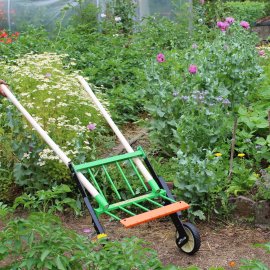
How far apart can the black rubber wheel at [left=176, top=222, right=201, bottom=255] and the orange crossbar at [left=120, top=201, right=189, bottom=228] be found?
8.2 inches

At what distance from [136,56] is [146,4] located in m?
5.17

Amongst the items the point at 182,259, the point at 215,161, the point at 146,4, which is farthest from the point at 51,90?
the point at 146,4

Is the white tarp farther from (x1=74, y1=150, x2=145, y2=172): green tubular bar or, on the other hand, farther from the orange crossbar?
the orange crossbar

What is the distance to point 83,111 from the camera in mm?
5773

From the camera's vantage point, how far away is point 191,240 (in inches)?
163

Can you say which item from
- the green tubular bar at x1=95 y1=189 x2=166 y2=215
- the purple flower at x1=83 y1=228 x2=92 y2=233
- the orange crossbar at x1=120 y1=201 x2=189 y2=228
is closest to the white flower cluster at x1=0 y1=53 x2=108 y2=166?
the purple flower at x1=83 y1=228 x2=92 y2=233

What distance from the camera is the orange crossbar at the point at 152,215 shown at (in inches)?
147

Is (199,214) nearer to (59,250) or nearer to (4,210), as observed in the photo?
(4,210)

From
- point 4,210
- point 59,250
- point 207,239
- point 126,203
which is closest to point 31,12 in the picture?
point 207,239

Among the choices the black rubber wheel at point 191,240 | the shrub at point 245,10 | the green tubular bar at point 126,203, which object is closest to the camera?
the green tubular bar at point 126,203

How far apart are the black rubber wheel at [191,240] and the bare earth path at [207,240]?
48 millimetres

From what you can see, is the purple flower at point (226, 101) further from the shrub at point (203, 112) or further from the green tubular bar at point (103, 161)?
the green tubular bar at point (103, 161)

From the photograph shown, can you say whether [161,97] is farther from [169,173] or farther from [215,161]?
[215,161]

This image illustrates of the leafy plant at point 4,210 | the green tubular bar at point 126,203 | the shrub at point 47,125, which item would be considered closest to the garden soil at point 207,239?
the green tubular bar at point 126,203
